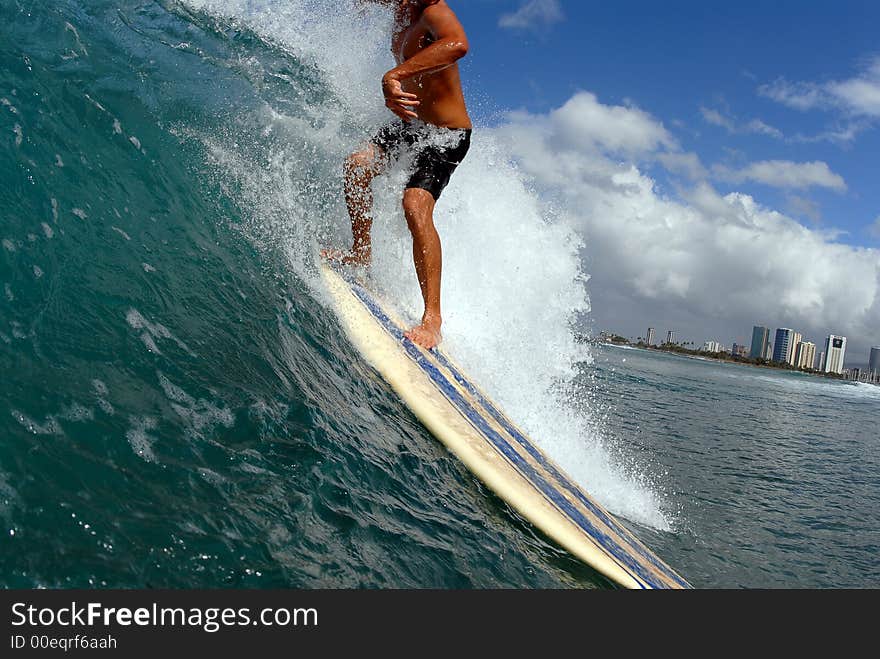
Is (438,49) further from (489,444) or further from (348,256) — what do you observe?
(489,444)

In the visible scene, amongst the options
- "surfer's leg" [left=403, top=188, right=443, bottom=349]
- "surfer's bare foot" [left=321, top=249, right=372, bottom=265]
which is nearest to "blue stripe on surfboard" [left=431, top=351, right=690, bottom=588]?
"surfer's leg" [left=403, top=188, right=443, bottom=349]

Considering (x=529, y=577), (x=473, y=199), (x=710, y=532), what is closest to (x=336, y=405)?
(x=529, y=577)

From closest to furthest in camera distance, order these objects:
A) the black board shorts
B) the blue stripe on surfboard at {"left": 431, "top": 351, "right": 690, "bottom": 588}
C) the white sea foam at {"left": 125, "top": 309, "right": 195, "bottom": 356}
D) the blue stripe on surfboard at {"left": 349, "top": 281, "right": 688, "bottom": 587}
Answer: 1. the white sea foam at {"left": 125, "top": 309, "right": 195, "bottom": 356}
2. the blue stripe on surfboard at {"left": 349, "top": 281, "right": 688, "bottom": 587}
3. the blue stripe on surfboard at {"left": 431, "top": 351, "right": 690, "bottom": 588}
4. the black board shorts

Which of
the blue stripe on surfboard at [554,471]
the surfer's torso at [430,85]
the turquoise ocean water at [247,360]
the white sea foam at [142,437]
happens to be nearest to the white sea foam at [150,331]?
the turquoise ocean water at [247,360]

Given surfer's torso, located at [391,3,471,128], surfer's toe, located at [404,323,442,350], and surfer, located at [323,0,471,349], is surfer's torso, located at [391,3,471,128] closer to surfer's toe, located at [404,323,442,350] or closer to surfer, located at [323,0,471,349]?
surfer, located at [323,0,471,349]

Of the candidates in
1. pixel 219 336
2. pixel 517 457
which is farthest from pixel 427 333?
pixel 219 336

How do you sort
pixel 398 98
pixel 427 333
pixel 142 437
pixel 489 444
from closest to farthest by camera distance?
pixel 142 437 < pixel 398 98 < pixel 489 444 < pixel 427 333

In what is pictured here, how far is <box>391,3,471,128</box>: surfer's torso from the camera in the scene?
4105 millimetres

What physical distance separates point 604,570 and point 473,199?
195 inches

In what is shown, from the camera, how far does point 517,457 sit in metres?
3.81

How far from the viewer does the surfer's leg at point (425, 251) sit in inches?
165

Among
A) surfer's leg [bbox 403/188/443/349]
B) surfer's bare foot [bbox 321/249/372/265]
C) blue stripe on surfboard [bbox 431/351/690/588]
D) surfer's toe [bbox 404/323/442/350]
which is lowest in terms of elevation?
blue stripe on surfboard [bbox 431/351/690/588]

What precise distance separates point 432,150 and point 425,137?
127 millimetres

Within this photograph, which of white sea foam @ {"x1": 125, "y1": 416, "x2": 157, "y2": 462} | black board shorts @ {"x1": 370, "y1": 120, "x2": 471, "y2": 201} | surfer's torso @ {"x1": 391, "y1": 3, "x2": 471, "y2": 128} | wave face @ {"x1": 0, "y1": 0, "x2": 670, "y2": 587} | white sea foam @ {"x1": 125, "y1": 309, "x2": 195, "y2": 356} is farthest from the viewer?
black board shorts @ {"x1": 370, "y1": 120, "x2": 471, "y2": 201}
